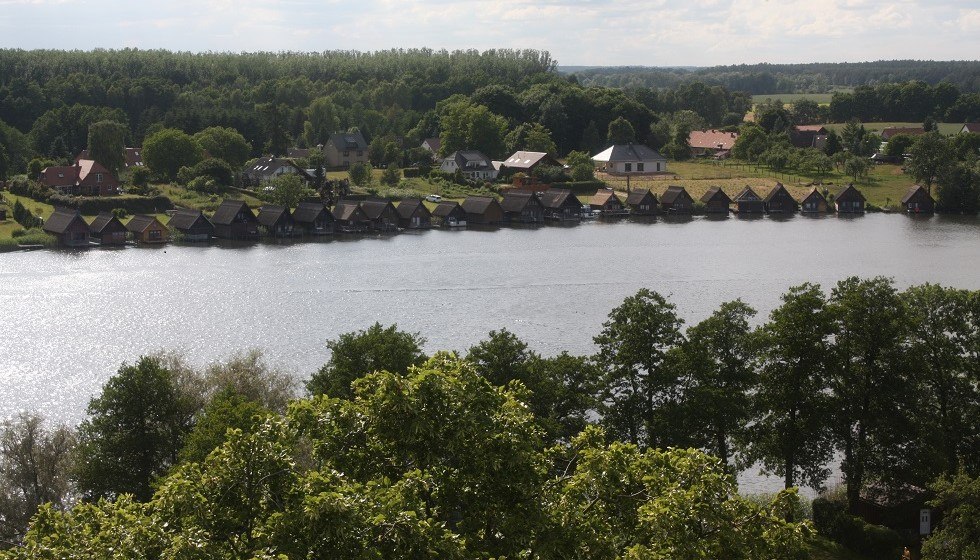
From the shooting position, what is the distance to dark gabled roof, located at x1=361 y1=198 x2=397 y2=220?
47344mm

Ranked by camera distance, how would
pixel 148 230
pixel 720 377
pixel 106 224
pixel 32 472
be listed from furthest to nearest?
pixel 148 230
pixel 106 224
pixel 720 377
pixel 32 472

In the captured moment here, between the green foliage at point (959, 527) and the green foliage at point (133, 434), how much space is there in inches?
410

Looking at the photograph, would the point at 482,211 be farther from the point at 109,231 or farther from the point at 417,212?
the point at 109,231

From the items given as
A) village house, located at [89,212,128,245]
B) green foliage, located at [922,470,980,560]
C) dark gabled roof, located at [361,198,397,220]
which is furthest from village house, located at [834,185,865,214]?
green foliage, located at [922,470,980,560]

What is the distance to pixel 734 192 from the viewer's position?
184 feet

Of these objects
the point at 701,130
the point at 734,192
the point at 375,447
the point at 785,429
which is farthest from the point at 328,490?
the point at 701,130

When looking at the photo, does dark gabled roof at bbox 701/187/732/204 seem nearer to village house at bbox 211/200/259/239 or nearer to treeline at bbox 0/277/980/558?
village house at bbox 211/200/259/239

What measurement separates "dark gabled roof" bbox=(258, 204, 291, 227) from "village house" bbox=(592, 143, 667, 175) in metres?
23.5

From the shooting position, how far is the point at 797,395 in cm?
1673

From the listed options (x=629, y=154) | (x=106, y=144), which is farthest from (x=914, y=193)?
(x=106, y=144)

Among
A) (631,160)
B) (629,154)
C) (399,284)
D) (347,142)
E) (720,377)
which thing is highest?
(347,142)

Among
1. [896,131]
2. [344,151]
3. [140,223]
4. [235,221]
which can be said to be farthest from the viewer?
[896,131]

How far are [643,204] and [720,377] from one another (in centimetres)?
3629

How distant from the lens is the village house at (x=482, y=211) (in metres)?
49.5
